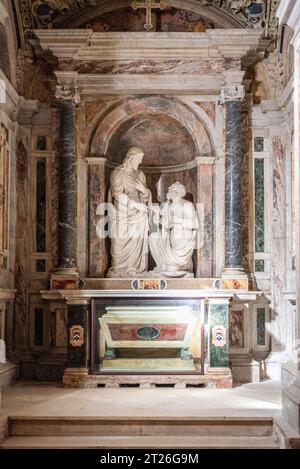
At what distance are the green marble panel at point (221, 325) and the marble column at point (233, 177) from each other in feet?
1.81

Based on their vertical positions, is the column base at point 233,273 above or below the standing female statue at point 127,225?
below

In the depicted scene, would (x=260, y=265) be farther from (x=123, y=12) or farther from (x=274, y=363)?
(x=123, y=12)

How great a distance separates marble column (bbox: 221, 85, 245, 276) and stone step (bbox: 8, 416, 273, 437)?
2.80 metres

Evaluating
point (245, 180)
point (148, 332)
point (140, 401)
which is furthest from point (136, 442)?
point (245, 180)

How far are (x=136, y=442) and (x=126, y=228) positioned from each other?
366 cm

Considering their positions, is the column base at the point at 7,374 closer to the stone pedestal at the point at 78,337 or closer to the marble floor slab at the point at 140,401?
the marble floor slab at the point at 140,401

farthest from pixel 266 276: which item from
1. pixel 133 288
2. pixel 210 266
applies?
pixel 133 288

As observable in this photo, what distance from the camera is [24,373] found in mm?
10273

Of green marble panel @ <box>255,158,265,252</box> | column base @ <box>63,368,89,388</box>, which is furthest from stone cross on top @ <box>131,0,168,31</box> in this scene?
column base @ <box>63,368,89,388</box>

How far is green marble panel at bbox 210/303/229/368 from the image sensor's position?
9.53 meters

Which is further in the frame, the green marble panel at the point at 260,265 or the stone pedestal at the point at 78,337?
the green marble panel at the point at 260,265

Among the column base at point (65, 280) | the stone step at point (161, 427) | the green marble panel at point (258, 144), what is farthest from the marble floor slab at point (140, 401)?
the green marble panel at point (258, 144)

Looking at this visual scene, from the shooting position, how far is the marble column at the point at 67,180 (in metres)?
9.98

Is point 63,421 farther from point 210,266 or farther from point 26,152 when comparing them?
point 26,152
